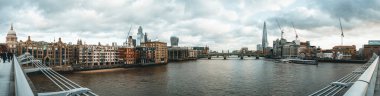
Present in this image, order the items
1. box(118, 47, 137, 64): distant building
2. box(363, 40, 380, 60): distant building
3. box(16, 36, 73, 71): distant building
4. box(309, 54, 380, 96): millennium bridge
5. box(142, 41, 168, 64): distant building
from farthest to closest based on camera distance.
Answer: box(363, 40, 380, 60): distant building → box(142, 41, 168, 64): distant building → box(118, 47, 137, 64): distant building → box(16, 36, 73, 71): distant building → box(309, 54, 380, 96): millennium bridge

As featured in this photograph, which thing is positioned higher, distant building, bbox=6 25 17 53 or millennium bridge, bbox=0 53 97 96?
distant building, bbox=6 25 17 53

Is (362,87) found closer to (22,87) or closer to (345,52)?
(22,87)

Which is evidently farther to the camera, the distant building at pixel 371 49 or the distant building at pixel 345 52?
the distant building at pixel 345 52

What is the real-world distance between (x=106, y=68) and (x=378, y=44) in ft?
513

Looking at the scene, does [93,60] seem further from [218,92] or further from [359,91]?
[359,91]

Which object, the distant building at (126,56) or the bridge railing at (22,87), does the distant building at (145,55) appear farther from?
the bridge railing at (22,87)

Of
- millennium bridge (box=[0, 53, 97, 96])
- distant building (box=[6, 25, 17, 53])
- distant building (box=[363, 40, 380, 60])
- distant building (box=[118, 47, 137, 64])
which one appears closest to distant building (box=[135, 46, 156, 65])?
distant building (box=[118, 47, 137, 64])

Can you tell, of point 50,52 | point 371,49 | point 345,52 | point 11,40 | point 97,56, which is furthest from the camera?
point 345,52

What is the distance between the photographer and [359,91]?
17.0 ft

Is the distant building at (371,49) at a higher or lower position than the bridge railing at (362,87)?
higher

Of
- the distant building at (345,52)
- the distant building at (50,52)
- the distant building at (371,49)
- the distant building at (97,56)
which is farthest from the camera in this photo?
the distant building at (345,52)

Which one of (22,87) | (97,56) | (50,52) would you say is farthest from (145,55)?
(22,87)

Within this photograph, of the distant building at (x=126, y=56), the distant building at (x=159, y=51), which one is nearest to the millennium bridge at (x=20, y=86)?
the distant building at (x=126, y=56)

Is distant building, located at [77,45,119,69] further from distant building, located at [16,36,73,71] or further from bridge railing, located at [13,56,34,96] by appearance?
bridge railing, located at [13,56,34,96]
